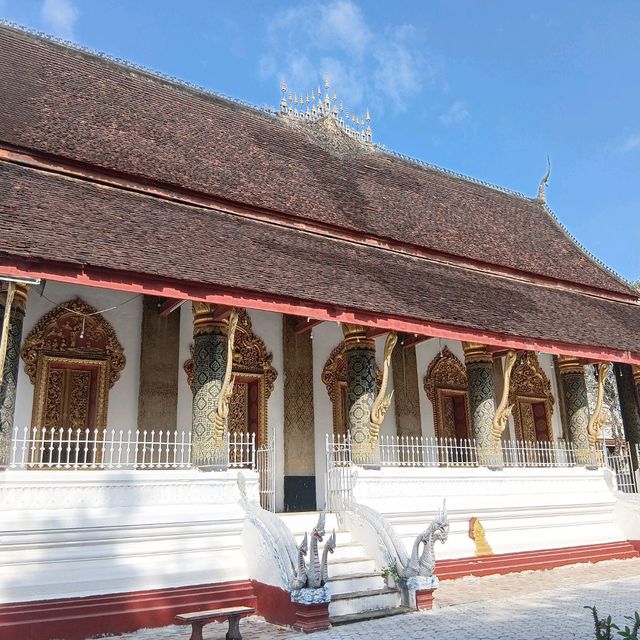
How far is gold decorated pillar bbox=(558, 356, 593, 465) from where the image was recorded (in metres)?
10.2

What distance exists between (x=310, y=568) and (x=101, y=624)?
1.83 meters

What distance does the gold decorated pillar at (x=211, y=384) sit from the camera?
22.3 feet

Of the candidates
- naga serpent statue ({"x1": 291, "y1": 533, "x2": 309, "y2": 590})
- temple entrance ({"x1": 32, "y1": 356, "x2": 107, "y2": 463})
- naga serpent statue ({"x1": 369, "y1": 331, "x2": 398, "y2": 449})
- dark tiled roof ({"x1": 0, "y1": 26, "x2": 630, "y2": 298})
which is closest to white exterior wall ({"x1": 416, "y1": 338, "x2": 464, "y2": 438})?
dark tiled roof ({"x1": 0, "y1": 26, "x2": 630, "y2": 298})

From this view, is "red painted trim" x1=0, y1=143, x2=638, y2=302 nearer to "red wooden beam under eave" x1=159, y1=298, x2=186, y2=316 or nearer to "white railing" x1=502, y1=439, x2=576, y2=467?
"red wooden beam under eave" x1=159, y1=298, x2=186, y2=316

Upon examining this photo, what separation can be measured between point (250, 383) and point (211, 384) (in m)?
2.14

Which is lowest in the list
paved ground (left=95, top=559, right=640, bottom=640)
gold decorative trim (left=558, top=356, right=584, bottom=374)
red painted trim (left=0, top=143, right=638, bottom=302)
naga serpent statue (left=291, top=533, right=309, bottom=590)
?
paved ground (left=95, top=559, right=640, bottom=640)

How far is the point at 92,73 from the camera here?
10258mm

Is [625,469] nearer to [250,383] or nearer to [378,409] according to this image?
[378,409]

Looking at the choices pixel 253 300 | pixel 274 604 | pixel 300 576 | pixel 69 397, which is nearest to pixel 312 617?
pixel 300 576

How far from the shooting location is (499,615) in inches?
223

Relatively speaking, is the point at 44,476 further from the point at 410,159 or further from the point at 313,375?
the point at 410,159

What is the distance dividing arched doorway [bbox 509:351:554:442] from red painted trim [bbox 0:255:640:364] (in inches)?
91.5

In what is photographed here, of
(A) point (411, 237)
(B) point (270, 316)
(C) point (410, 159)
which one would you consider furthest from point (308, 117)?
(B) point (270, 316)

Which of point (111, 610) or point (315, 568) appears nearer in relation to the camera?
point (315, 568)
